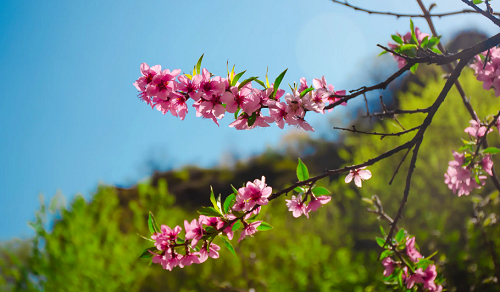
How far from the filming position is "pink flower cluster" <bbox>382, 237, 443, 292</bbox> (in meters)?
1.36

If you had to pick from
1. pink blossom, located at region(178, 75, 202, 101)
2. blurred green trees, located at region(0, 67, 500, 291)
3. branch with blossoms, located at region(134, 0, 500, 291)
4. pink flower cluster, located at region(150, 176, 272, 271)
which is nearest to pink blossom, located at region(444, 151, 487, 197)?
branch with blossoms, located at region(134, 0, 500, 291)

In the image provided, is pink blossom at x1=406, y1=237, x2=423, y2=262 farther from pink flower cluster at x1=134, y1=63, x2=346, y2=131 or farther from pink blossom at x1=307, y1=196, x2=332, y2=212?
pink flower cluster at x1=134, y1=63, x2=346, y2=131

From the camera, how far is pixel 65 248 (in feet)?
12.6

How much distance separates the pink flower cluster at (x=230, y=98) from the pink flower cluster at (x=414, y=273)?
32.8 inches

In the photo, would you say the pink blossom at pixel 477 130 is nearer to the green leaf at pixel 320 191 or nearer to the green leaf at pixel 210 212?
the green leaf at pixel 320 191

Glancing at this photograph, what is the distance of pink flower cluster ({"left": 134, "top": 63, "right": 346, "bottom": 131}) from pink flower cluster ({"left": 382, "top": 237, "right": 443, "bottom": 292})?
83cm

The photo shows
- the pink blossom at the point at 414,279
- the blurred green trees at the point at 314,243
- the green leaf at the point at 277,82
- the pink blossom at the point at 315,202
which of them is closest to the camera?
the green leaf at the point at 277,82

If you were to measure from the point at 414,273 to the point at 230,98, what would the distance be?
1129 mm

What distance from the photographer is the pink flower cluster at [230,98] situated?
37.4 inches

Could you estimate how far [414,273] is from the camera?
53.7 inches

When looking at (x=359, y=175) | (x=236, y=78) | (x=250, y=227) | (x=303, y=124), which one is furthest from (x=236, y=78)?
(x=359, y=175)

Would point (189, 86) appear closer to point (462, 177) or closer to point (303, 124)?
point (303, 124)

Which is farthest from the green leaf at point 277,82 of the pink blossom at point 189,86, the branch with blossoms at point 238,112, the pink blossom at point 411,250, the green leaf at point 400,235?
the pink blossom at point 411,250

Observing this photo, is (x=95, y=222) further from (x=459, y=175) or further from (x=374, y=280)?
(x=459, y=175)
